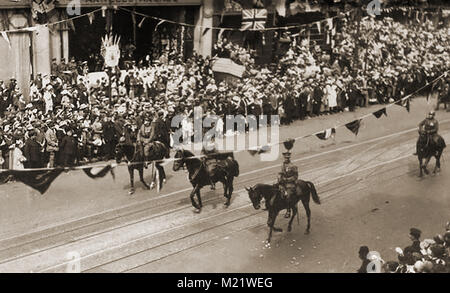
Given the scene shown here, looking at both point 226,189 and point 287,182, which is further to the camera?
point 226,189

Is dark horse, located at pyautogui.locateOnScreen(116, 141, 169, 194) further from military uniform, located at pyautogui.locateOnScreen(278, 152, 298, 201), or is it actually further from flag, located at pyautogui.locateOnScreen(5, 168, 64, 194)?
military uniform, located at pyautogui.locateOnScreen(278, 152, 298, 201)

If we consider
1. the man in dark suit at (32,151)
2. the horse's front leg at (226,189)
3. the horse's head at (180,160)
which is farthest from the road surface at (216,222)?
the horse's head at (180,160)

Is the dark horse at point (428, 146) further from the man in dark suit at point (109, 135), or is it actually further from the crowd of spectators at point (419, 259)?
the man in dark suit at point (109, 135)

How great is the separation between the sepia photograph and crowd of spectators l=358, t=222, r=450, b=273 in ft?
0.11

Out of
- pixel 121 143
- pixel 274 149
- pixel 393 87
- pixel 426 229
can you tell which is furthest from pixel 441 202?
pixel 393 87

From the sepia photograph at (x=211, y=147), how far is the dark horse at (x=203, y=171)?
0.11 ft

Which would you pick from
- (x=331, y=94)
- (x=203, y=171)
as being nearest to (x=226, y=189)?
(x=203, y=171)

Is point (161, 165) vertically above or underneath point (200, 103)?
underneath

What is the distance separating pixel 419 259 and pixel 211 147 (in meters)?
5.74

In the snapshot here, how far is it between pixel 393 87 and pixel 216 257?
53.4 ft

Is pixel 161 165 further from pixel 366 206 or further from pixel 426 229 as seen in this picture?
pixel 426 229

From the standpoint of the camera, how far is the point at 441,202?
16.1 m

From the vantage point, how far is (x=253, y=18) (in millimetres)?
26609

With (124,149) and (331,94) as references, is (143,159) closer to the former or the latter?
(124,149)
